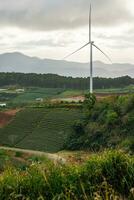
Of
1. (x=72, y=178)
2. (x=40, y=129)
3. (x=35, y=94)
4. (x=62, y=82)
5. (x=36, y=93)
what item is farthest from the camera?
(x=62, y=82)

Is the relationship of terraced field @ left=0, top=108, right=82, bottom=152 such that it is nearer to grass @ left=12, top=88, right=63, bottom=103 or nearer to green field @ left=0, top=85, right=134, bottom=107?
grass @ left=12, top=88, right=63, bottom=103

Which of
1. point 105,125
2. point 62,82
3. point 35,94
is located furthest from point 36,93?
→ point 105,125

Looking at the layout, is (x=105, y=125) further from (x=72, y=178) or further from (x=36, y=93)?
(x=36, y=93)

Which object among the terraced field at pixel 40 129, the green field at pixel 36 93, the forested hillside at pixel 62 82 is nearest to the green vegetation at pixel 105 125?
the terraced field at pixel 40 129

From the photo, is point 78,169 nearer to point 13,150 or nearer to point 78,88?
point 13,150

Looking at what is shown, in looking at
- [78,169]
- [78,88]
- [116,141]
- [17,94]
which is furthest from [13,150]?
[78,88]

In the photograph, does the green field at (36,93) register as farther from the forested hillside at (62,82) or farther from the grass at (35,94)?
the forested hillside at (62,82)

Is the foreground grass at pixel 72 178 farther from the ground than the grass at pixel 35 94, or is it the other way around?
the foreground grass at pixel 72 178
